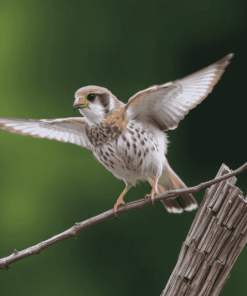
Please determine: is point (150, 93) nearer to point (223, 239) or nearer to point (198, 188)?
point (198, 188)

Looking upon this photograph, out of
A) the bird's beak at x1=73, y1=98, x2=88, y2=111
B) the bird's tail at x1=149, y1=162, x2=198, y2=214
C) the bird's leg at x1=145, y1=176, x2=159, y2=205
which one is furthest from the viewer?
the bird's tail at x1=149, y1=162, x2=198, y2=214

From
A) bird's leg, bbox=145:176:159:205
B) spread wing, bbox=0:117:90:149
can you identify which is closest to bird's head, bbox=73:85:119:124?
spread wing, bbox=0:117:90:149

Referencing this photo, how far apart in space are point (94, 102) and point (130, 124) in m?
0.21

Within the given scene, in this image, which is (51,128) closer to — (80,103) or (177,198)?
(80,103)

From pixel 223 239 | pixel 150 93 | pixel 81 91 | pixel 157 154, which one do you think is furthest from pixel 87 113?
pixel 223 239

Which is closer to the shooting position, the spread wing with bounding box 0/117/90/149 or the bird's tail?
the spread wing with bounding box 0/117/90/149

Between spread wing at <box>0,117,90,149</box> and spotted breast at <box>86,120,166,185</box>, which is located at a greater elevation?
spread wing at <box>0,117,90,149</box>

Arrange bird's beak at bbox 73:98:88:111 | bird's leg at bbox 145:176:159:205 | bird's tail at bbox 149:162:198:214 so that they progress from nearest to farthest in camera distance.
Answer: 1. bird's beak at bbox 73:98:88:111
2. bird's leg at bbox 145:176:159:205
3. bird's tail at bbox 149:162:198:214

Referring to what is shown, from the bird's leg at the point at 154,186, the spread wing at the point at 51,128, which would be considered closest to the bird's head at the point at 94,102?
the spread wing at the point at 51,128

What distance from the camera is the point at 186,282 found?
125 centimetres

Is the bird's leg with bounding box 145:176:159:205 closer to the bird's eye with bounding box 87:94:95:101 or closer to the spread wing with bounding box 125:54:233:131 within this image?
the spread wing with bounding box 125:54:233:131

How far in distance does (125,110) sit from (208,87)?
1.09ft

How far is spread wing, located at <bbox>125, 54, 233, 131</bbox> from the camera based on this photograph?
1251mm

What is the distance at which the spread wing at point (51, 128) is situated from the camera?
146 centimetres
